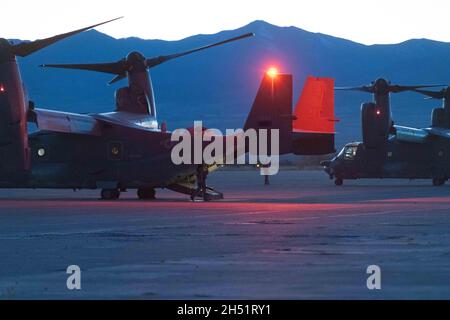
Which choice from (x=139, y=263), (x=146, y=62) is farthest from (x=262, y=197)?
(x=139, y=263)

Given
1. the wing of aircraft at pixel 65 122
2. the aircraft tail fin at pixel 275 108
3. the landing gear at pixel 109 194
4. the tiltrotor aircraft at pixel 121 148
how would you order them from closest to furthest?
the wing of aircraft at pixel 65 122
the aircraft tail fin at pixel 275 108
the tiltrotor aircraft at pixel 121 148
the landing gear at pixel 109 194

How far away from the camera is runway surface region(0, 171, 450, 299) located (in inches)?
581

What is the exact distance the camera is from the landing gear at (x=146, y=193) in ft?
146

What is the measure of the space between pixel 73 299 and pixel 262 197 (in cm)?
3198

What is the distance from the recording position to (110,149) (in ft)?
143

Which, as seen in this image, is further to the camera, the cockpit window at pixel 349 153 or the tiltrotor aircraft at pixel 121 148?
the cockpit window at pixel 349 153

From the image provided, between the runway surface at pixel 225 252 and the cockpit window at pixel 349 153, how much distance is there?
98.5ft

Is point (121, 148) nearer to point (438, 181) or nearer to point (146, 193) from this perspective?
point (146, 193)

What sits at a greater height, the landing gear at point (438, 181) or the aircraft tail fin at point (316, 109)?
the aircraft tail fin at point (316, 109)

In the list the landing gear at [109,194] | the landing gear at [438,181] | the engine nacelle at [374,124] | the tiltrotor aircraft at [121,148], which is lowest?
the landing gear at [109,194]

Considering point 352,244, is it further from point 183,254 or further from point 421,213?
point 421,213

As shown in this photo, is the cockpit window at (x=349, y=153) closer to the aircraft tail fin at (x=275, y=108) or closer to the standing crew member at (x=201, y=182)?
the aircraft tail fin at (x=275, y=108)

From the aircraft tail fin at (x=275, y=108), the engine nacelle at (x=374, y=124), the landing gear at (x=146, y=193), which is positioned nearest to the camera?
the aircraft tail fin at (x=275, y=108)

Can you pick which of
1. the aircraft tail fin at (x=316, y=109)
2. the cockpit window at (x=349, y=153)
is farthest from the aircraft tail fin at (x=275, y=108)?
the cockpit window at (x=349, y=153)
